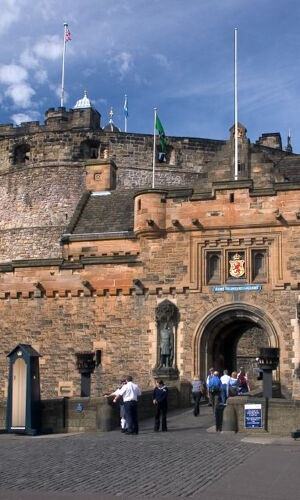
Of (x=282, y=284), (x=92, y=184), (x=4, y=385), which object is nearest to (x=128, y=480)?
(x=282, y=284)

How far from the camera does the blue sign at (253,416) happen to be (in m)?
14.6

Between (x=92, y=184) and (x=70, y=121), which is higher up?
(x=70, y=121)

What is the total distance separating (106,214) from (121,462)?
1989 cm

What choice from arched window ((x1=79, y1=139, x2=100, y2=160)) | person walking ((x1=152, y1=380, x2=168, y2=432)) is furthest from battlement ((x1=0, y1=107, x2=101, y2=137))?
person walking ((x1=152, y1=380, x2=168, y2=432))

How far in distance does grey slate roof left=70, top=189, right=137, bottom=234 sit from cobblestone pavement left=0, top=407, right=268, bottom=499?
554 inches

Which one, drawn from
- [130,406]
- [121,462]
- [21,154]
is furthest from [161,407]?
[21,154]

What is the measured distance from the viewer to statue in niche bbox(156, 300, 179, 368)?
23.3 meters

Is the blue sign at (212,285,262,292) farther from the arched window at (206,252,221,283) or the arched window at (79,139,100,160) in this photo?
the arched window at (79,139,100,160)

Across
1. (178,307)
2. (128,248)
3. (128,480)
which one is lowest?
(128,480)

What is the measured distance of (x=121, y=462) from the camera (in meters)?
10.9

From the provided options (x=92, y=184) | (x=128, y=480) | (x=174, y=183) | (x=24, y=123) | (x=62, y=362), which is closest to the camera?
(x=128, y=480)

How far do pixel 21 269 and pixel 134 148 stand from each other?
1803cm

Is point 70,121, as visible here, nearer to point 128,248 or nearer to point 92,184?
point 92,184

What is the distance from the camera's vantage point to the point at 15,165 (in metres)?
42.8
